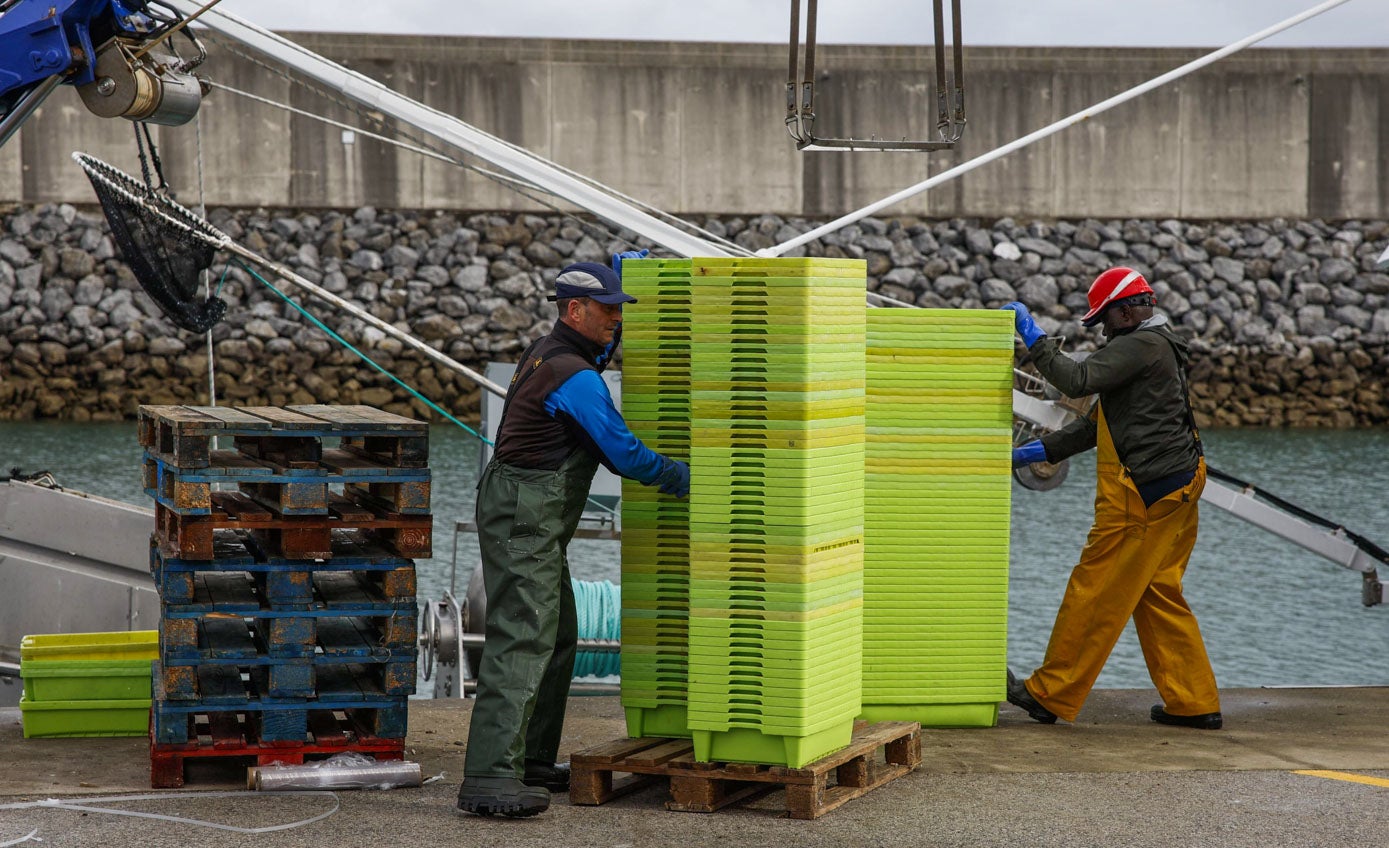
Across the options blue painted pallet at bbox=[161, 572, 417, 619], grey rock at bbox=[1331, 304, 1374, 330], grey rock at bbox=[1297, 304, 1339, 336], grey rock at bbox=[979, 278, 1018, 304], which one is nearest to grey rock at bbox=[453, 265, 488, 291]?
grey rock at bbox=[979, 278, 1018, 304]

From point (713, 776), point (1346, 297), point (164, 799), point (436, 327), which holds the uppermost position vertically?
point (1346, 297)

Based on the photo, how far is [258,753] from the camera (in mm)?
5953

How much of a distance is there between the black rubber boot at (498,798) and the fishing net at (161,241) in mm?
4261

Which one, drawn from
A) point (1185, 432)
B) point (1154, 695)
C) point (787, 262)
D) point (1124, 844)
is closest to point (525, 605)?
point (787, 262)

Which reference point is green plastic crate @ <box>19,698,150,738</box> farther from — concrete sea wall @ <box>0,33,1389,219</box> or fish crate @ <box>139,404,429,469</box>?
concrete sea wall @ <box>0,33,1389,219</box>

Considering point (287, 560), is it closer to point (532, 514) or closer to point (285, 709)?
point (285, 709)

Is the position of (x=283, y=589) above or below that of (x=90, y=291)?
below

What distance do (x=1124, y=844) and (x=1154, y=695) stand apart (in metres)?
2.85

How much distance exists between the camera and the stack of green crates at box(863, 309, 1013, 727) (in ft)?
22.6

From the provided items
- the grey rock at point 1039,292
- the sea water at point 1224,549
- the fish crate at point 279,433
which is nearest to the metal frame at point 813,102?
the fish crate at point 279,433

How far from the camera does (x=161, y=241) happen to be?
9.00 metres

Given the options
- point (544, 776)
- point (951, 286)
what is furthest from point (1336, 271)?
point (544, 776)

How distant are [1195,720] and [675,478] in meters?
3.08

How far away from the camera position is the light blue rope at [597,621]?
30.9 ft
